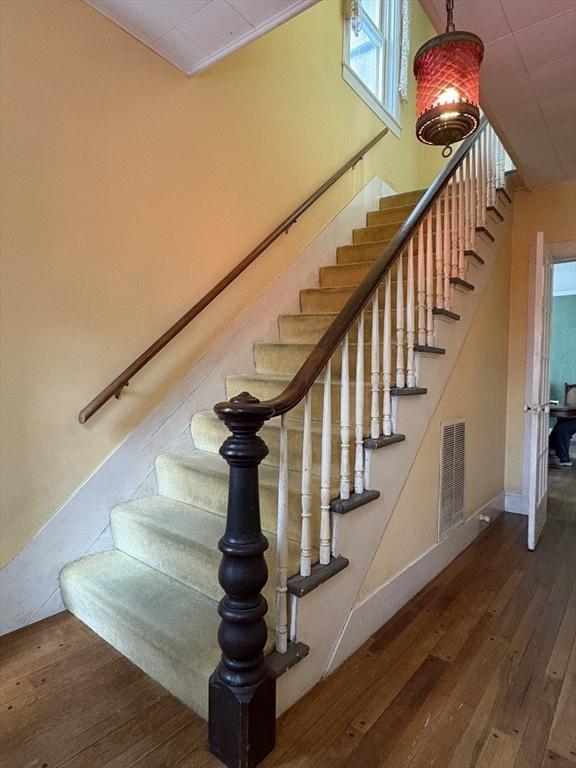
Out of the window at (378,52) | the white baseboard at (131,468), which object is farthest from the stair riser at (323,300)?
the window at (378,52)

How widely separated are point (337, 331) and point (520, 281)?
2713mm

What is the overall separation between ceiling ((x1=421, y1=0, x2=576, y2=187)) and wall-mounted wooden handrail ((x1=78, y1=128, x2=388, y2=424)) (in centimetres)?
123

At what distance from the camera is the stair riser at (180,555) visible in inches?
60.4

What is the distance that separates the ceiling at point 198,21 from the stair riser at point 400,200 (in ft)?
7.47

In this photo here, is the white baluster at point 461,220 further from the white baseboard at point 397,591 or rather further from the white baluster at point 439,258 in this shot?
the white baseboard at point 397,591

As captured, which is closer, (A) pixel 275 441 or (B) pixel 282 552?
(B) pixel 282 552

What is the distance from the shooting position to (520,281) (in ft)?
11.5

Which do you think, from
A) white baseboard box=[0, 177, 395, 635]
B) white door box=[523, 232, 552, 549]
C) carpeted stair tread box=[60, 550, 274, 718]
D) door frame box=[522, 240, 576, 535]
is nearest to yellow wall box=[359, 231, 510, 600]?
door frame box=[522, 240, 576, 535]

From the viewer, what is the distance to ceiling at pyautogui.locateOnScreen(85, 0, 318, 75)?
1.72m

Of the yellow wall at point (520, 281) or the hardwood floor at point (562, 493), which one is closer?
the yellow wall at point (520, 281)

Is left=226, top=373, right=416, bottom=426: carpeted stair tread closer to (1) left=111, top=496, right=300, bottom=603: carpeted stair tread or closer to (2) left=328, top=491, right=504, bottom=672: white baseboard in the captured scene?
(1) left=111, top=496, right=300, bottom=603: carpeted stair tread

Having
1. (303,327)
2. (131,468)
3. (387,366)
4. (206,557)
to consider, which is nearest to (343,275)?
(303,327)

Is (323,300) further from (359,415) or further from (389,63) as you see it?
(389,63)

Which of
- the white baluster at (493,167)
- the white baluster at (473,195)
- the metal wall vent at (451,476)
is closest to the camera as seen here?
the metal wall vent at (451,476)
